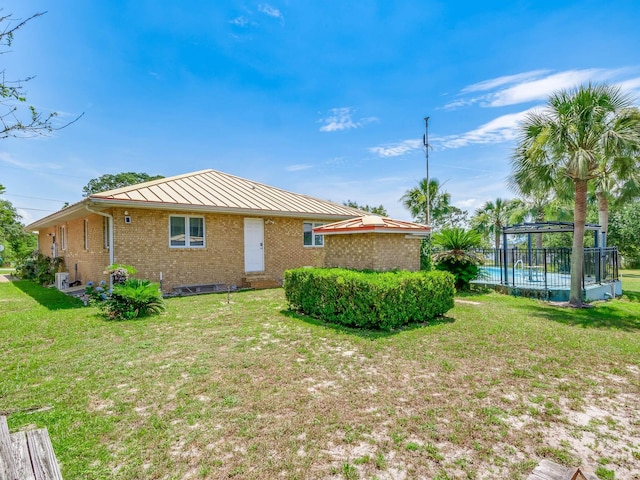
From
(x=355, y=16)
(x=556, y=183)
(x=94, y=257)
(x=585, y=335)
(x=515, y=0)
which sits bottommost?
(x=585, y=335)

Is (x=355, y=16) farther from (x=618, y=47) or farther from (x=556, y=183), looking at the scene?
(x=556, y=183)

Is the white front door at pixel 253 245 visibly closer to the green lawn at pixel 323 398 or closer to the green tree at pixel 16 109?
the green lawn at pixel 323 398

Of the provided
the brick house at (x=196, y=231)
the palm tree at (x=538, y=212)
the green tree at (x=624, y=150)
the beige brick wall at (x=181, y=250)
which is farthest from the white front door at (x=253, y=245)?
the palm tree at (x=538, y=212)

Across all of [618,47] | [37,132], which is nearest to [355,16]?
[618,47]

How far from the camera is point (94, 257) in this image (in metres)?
12.0

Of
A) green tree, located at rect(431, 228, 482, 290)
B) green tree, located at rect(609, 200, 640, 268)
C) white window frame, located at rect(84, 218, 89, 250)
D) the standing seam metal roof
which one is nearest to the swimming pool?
green tree, located at rect(431, 228, 482, 290)

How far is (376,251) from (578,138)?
676cm

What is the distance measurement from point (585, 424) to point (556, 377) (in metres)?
1.20

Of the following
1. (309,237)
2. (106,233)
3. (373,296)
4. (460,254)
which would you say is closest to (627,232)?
(460,254)

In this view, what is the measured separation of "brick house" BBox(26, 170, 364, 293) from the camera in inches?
412

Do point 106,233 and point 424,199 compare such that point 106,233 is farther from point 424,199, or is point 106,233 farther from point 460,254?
point 424,199

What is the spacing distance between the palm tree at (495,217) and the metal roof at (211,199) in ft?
61.4

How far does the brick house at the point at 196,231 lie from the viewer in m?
10.5

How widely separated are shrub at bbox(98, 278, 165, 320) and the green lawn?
32.6 inches
